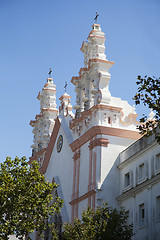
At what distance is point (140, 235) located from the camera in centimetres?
3772

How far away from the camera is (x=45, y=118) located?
6450 cm

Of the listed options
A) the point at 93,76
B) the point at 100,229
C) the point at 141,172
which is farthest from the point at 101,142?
the point at 100,229

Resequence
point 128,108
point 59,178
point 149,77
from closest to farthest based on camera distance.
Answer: point 149,77 → point 128,108 → point 59,178

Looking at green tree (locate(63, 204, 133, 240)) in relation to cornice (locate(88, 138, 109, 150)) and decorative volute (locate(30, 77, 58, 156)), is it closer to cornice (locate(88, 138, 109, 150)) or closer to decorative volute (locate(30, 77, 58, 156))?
cornice (locate(88, 138, 109, 150))

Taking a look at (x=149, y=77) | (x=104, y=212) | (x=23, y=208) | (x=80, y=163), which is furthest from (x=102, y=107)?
(x=149, y=77)

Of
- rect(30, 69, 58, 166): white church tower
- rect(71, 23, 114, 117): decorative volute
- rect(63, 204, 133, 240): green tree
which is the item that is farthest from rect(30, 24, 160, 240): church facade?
rect(30, 69, 58, 166): white church tower

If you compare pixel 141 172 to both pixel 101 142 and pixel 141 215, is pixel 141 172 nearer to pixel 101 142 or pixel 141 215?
pixel 141 215

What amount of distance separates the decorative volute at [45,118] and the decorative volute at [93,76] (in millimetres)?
12554

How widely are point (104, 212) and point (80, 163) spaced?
11.7 m

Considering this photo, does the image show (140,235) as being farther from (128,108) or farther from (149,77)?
(149,77)

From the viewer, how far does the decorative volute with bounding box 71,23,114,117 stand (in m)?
46.3

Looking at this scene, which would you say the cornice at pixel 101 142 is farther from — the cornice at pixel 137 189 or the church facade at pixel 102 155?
the cornice at pixel 137 189

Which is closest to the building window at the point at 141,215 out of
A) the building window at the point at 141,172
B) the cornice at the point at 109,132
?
the building window at the point at 141,172

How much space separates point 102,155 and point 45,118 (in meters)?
22.0
